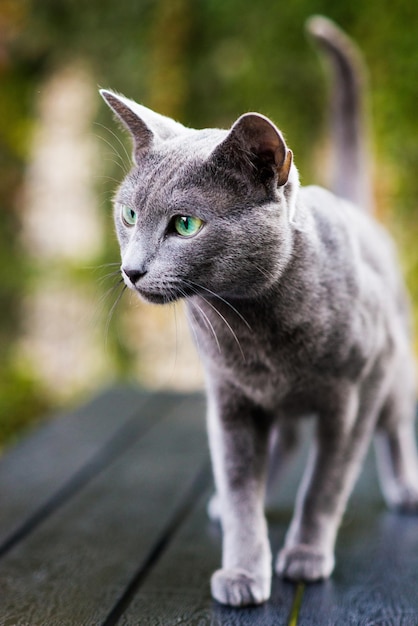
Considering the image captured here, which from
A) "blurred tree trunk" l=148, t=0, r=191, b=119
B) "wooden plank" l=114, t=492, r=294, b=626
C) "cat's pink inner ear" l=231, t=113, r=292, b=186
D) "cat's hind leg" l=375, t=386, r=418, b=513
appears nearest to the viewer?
"cat's pink inner ear" l=231, t=113, r=292, b=186

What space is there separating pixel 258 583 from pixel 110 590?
22cm

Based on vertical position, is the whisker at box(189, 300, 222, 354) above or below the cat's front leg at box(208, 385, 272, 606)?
above

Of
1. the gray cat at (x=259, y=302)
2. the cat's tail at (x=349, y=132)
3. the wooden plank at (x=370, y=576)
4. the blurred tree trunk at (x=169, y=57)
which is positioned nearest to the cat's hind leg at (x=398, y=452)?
the wooden plank at (x=370, y=576)

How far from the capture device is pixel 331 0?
→ 2412 millimetres

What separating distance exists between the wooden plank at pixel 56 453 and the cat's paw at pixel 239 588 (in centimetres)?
40

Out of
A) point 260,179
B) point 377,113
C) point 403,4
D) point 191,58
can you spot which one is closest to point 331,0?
point 403,4

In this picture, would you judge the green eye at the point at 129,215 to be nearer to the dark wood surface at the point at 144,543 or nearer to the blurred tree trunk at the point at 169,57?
the dark wood surface at the point at 144,543

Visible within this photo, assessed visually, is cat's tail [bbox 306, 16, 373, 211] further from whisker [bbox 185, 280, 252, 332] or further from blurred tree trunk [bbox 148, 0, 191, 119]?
A: blurred tree trunk [bbox 148, 0, 191, 119]

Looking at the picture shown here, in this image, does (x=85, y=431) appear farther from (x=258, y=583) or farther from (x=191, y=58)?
(x=191, y=58)

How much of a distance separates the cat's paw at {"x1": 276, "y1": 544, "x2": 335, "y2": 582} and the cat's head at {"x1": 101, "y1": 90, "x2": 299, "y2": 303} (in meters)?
0.43

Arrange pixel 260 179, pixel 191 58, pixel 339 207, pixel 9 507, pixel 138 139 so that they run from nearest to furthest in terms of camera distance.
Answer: pixel 260 179 < pixel 138 139 < pixel 339 207 < pixel 9 507 < pixel 191 58

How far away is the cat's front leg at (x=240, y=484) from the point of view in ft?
3.63

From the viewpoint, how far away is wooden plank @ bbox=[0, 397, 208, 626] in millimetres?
1080

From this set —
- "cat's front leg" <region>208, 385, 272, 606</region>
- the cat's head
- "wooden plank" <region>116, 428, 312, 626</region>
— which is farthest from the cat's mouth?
"wooden plank" <region>116, 428, 312, 626</region>
